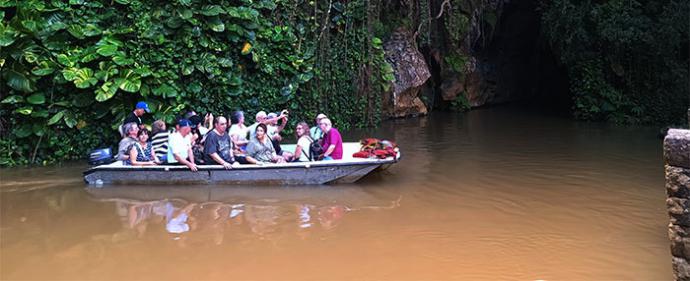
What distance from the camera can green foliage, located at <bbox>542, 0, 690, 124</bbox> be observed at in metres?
14.2

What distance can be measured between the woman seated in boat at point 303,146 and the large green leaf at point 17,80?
487cm

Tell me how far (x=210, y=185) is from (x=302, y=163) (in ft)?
4.50

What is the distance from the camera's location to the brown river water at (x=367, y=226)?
199 inches

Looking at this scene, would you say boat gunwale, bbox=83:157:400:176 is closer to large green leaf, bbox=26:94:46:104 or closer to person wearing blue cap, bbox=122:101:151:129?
person wearing blue cap, bbox=122:101:151:129

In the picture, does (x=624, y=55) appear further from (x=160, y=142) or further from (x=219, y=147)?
(x=160, y=142)

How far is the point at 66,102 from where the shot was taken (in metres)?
10.0

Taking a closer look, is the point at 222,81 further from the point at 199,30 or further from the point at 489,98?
the point at 489,98

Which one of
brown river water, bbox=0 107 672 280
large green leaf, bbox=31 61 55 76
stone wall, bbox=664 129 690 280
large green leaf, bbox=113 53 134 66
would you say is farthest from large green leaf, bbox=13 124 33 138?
stone wall, bbox=664 129 690 280

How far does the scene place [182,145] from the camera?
8.15 meters

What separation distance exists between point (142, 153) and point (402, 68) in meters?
9.91

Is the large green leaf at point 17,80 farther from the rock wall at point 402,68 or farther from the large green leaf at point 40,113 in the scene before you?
the rock wall at point 402,68

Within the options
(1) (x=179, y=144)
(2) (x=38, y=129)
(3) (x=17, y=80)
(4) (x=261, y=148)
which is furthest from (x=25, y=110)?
(4) (x=261, y=148)

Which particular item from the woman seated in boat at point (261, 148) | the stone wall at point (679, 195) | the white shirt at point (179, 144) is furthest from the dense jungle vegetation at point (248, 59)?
the stone wall at point (679, 195)

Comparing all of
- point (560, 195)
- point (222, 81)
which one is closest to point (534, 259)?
point (560, 195)
